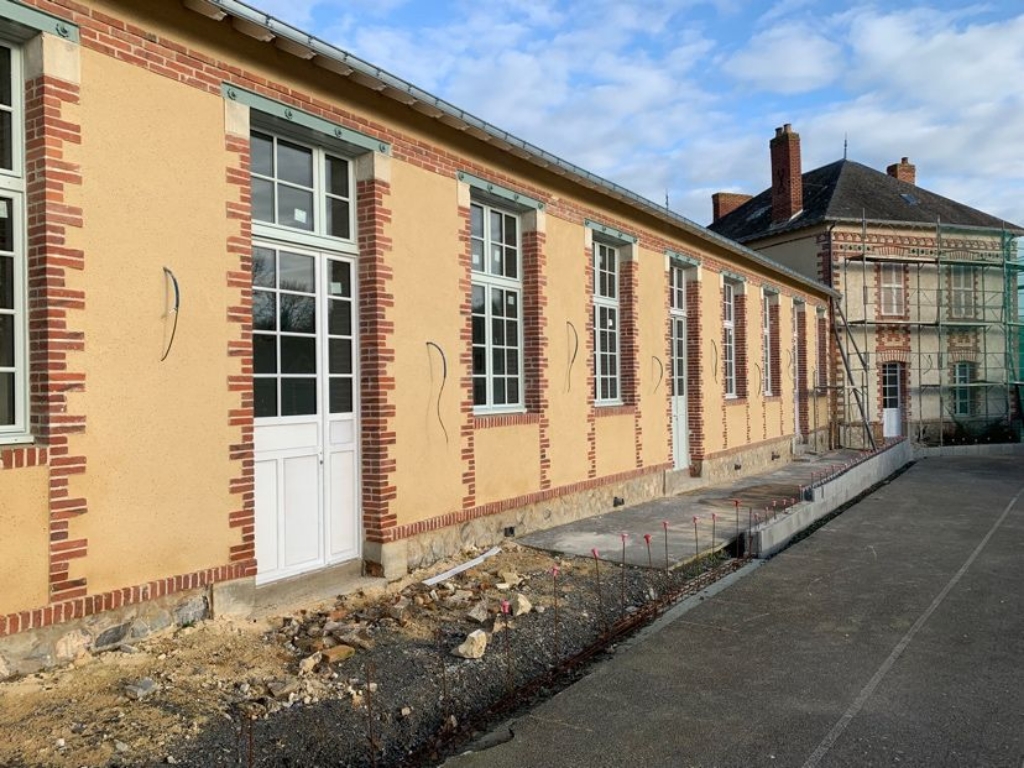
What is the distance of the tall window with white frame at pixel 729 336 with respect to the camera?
1555cm

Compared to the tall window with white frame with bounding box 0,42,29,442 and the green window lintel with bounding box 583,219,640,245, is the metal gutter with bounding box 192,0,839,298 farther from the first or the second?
the tall window with white frame with bounding box 0,42,29,442

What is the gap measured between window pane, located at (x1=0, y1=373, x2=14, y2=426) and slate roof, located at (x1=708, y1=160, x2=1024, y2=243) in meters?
22.2

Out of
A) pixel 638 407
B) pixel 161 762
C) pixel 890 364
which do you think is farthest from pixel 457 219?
pixel 890 364

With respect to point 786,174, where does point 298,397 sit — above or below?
below

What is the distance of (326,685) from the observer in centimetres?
449

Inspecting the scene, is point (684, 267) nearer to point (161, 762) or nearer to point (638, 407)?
point (638, 407)

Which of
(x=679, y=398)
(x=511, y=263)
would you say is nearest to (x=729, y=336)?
(x=679, y=398)

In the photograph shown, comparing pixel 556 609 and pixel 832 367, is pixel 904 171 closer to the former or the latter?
pixel 832 367

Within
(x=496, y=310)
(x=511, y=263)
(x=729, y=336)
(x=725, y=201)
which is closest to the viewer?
(x=496, y=310)

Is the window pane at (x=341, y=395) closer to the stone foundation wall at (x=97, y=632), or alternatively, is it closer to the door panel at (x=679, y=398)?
the stone foundation wall at (x=97, y=632)

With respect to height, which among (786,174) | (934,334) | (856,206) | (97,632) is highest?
(786,174)

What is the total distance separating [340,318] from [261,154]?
1528 millimetres

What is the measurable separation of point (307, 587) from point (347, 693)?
Answer: 203 cm

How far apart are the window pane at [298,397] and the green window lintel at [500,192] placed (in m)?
2.98
